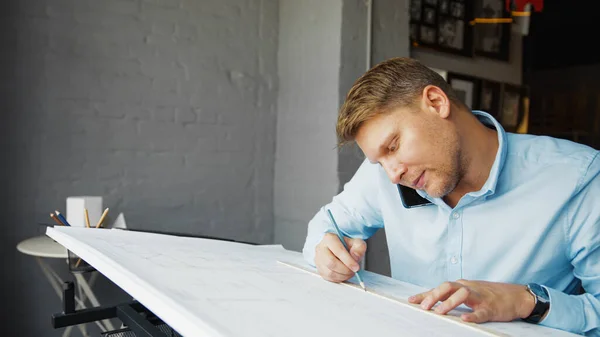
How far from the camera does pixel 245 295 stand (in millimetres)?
893

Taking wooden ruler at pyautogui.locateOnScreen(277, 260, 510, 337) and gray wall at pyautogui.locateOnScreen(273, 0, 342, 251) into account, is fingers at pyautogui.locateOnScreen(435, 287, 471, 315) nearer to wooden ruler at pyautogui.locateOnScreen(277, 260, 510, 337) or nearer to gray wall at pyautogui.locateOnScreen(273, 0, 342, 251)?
wooden ruler at pyautogui.locateOnScreen(277, 260, 510, 337)

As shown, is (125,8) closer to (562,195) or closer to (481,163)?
(481,163)

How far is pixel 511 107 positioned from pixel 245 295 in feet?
11.4

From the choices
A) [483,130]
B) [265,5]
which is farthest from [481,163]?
[265,5]

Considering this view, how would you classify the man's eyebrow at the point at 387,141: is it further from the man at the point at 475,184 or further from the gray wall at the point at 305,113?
the gray wall at the point at 305,113

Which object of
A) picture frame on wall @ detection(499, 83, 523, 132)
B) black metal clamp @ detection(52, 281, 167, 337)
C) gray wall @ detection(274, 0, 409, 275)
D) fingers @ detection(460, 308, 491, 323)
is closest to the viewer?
fingers @ detection(460, 308, 491, 323)

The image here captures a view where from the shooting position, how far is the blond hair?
3.66ft

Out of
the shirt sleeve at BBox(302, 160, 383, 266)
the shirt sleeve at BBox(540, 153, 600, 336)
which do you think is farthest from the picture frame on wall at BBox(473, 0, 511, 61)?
the shirt sleeve at BBox(540, 153, 600, 336)

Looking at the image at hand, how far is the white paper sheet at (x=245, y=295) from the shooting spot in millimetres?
737

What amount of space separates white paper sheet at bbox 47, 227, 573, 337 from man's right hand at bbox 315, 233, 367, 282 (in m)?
0.03

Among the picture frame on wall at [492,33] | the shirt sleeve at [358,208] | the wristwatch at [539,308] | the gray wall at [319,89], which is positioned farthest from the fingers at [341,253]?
the picture frame on wall at [492,33]

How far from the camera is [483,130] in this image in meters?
1.23

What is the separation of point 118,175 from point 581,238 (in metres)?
2.15

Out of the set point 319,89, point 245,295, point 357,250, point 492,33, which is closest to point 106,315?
point 245,295
